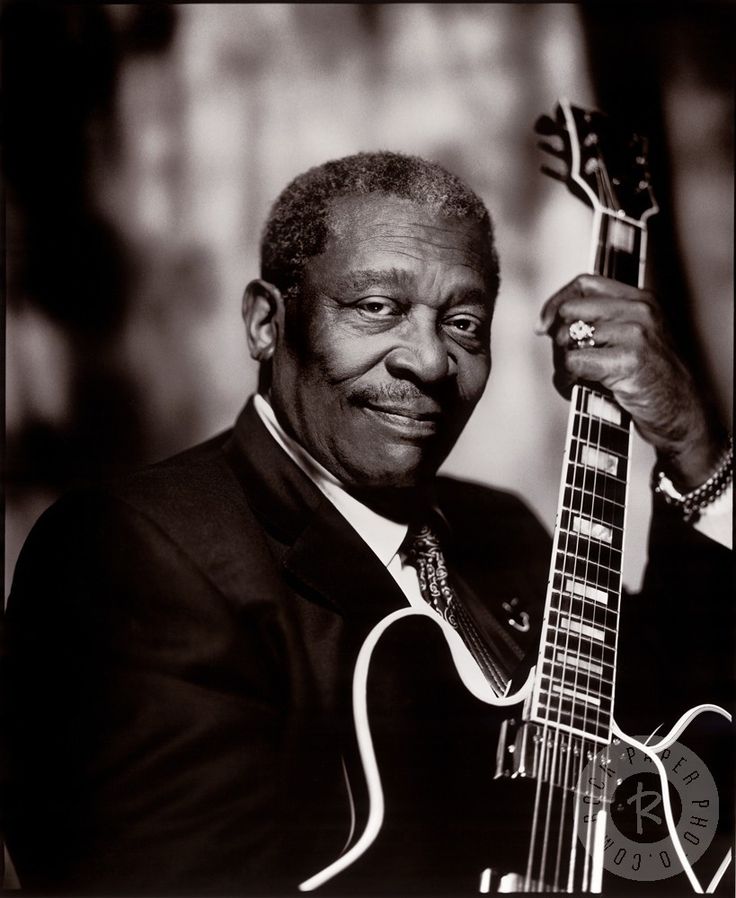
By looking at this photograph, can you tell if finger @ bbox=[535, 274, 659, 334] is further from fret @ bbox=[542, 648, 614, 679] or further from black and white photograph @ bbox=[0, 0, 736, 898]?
fret @ bbox=[542, 648, 614, 679]

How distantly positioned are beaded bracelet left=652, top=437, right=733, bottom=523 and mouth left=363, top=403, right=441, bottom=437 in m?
0.38

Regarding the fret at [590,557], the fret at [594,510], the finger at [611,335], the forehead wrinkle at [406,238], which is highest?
the forehead wrinkle at [406,238]

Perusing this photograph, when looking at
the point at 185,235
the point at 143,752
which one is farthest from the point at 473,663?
the point at 185,235

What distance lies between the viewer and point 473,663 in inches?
54.0

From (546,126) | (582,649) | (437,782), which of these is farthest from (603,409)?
(437,782)

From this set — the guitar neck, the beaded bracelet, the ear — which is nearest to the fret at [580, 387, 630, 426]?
the guitar neck

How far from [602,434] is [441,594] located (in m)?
0.33

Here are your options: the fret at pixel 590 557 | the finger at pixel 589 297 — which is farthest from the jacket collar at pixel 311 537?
the finger at pixel 589 297

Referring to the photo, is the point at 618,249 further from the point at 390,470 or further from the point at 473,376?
the point at 390,470

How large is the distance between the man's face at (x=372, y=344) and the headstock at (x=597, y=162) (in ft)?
0.91

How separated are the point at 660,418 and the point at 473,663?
1.61 feet

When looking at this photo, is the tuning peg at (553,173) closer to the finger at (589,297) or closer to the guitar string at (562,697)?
the finger at (589,297)

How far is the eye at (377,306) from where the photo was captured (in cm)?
144

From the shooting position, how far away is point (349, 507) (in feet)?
4.74
